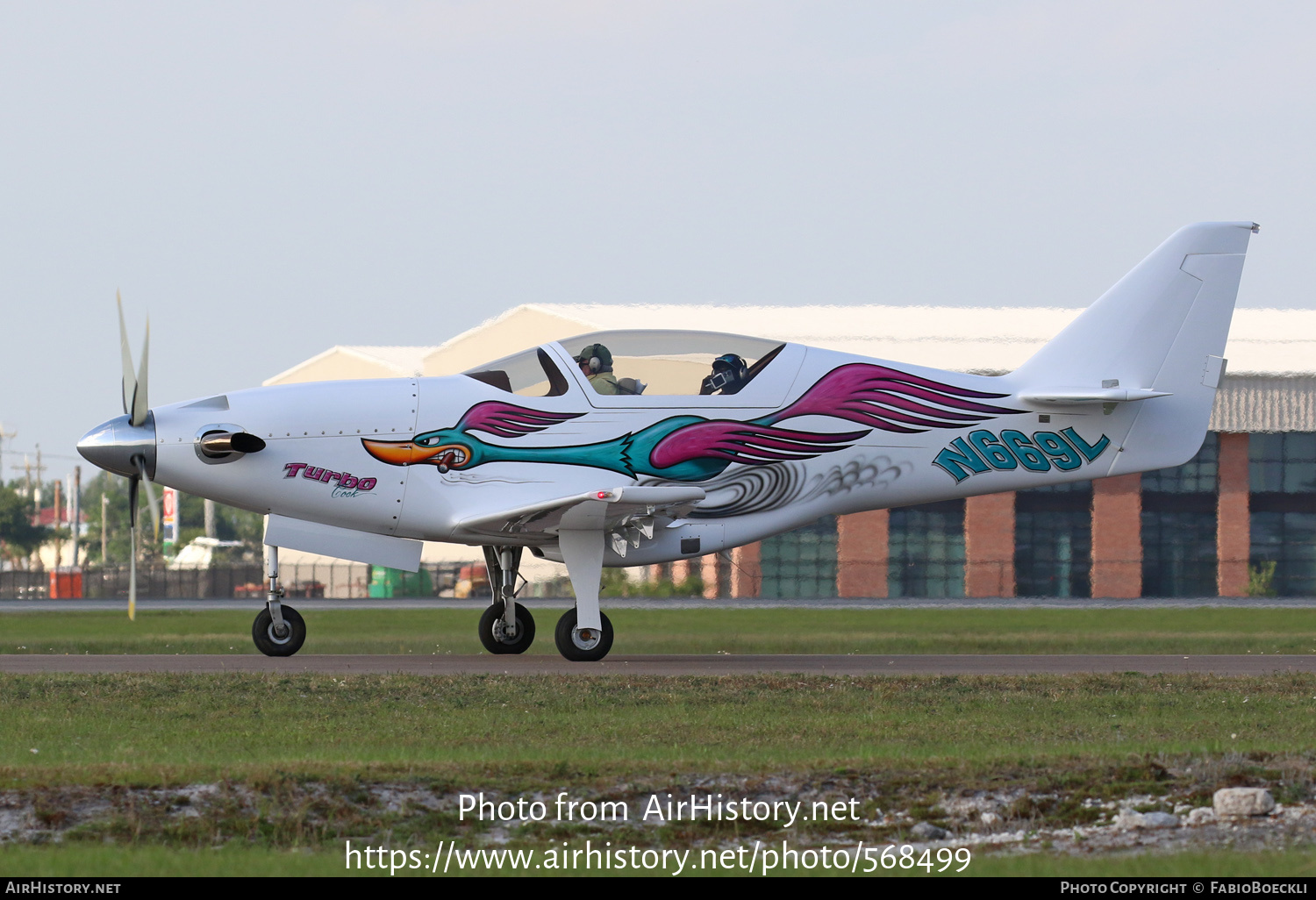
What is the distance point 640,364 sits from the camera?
55.7ft

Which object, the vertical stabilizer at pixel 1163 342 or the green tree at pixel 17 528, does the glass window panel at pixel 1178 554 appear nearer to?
the vertical stabilizer at pixel 1163 342

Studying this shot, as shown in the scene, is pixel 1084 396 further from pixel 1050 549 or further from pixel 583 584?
pixel 1050 549

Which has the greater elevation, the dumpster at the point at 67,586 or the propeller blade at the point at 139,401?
the propeller blade at the point at 139,401

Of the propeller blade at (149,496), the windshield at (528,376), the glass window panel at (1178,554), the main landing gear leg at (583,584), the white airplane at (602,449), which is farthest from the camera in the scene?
the glass window panel at (1178,554)

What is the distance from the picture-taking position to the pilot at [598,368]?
16.9 m

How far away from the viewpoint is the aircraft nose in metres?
16.0

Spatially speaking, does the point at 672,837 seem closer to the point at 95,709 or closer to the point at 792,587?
the point at 95,709

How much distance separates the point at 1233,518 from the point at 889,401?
35180 mm

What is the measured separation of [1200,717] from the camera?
11.2m

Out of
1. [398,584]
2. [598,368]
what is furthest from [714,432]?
[398,584]

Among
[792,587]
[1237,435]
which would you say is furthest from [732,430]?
[1237,435]

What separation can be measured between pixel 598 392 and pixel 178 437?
15.2 ft

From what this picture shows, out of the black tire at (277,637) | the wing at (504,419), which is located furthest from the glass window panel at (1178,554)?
the black tire at (277,637)

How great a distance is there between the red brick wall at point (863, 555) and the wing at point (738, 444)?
31.4m
